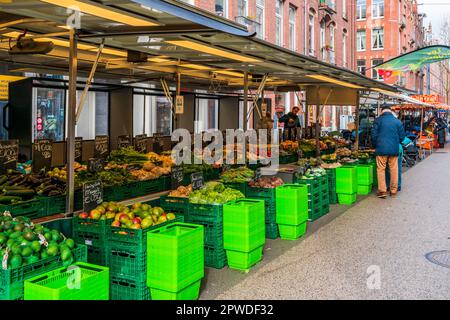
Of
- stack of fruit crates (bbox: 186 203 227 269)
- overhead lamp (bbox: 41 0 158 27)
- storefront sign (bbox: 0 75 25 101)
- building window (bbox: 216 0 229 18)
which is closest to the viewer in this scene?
overhead lamp (bbox: 41 0 158 27)

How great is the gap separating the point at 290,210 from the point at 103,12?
400 centimetres

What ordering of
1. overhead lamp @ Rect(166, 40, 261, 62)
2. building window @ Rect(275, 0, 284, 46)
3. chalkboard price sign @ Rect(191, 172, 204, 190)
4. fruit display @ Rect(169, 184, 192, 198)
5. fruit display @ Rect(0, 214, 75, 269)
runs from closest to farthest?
fruit display @ Rect(0, 214, 75, 269) → overhead lamp @ Rect(166, 40, 261, 62) → fruit display @ Rect(169, 184, 192, 198) → chalkboard price sign @ Rect(191, 172, 204, 190) → building window @ Rect(275, 0, 284, 46)

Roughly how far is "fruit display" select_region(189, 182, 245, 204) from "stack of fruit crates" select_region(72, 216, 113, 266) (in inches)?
56.8

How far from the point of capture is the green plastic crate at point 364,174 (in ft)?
38.2

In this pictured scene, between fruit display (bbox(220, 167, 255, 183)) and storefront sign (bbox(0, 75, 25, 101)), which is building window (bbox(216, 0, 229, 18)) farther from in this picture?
fruit display (bbox(220, 167, 255, 183))

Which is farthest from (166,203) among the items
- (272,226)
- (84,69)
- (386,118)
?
(386,118)

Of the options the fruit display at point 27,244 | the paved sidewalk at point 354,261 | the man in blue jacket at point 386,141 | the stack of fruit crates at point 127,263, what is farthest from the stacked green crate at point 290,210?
the man in blue jacket at point 386,141

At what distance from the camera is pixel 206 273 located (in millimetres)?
5848

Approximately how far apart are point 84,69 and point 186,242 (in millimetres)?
7027

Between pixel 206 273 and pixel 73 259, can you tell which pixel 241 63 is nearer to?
pixel 206 273

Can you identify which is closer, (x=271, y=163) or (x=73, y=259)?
(x=73, y=259)

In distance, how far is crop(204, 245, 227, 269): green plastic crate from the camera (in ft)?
19.6

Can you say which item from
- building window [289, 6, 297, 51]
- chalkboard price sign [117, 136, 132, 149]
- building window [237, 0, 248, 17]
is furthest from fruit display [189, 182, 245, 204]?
building window [289, 6, 297, 51]

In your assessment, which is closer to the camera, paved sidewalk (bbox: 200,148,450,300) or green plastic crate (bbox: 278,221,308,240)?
paved sidewalk (bbox: 200,148,450,300)
